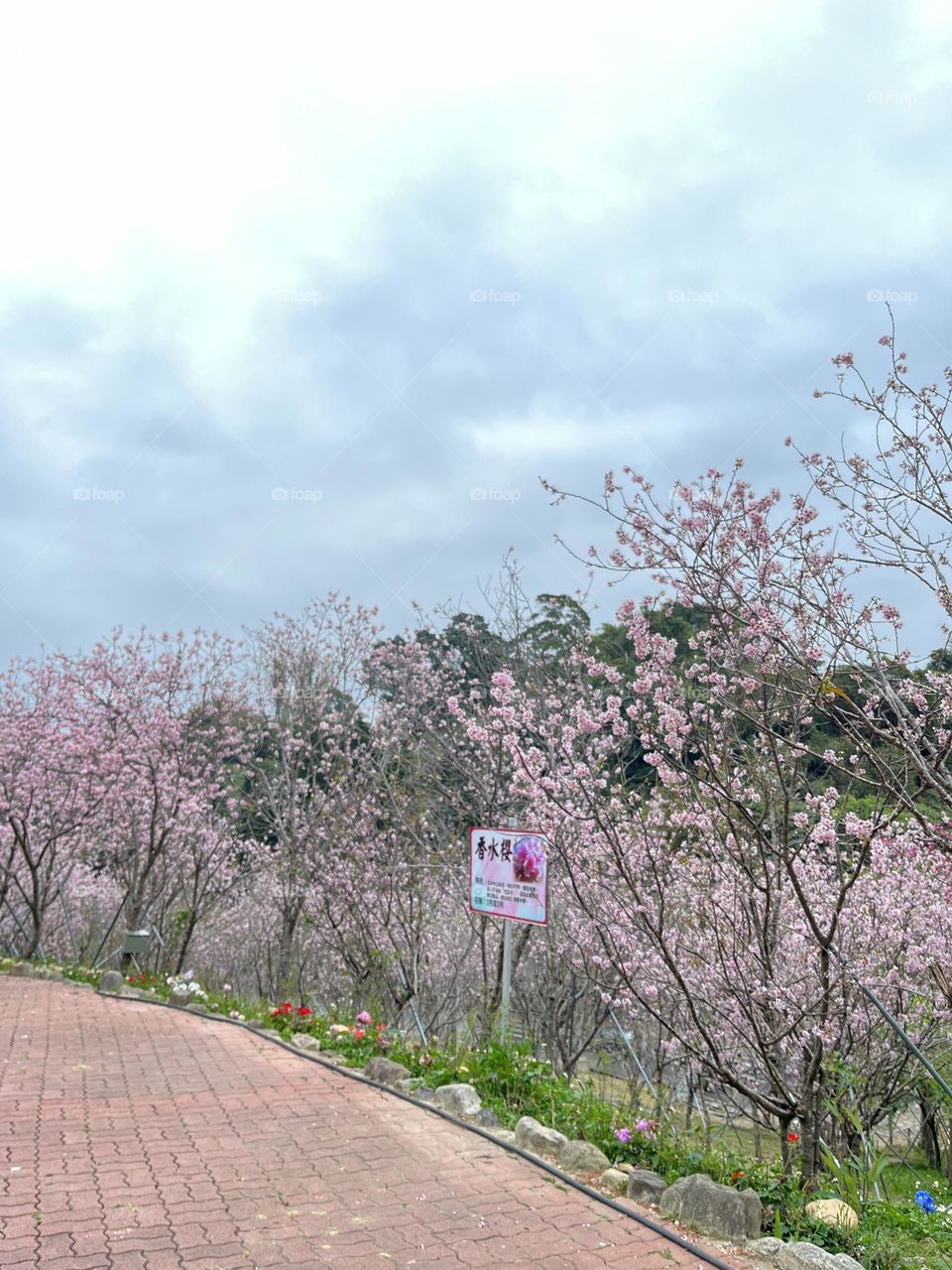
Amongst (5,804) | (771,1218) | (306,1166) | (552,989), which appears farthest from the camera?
(5,804)

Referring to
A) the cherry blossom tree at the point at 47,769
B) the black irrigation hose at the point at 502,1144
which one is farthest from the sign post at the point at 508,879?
the cherry blossom tree at the point at 47,769

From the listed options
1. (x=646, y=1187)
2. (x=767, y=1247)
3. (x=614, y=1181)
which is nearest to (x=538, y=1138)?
(x=614, y=1181)

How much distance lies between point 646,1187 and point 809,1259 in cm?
102

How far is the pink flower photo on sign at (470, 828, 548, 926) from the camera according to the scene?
6.77m

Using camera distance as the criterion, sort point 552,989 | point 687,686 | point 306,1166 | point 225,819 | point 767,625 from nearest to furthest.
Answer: point 767,625, point 306,1166, point 687,686, point 552,989, point 225,819

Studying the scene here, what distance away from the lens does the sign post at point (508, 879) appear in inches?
267

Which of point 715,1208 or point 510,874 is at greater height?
point 510,874

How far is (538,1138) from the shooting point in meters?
5.29

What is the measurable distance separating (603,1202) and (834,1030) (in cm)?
157

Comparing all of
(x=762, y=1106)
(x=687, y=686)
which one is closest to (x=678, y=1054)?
(x=762, y=1106)

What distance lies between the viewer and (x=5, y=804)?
47.3 ft

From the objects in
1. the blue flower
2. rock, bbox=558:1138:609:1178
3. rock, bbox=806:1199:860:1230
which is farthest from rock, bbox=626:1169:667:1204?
the blue flower

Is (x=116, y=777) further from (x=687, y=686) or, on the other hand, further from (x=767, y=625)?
(x=767, y=625)

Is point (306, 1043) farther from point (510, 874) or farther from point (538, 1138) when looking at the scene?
point (538, 1138)
